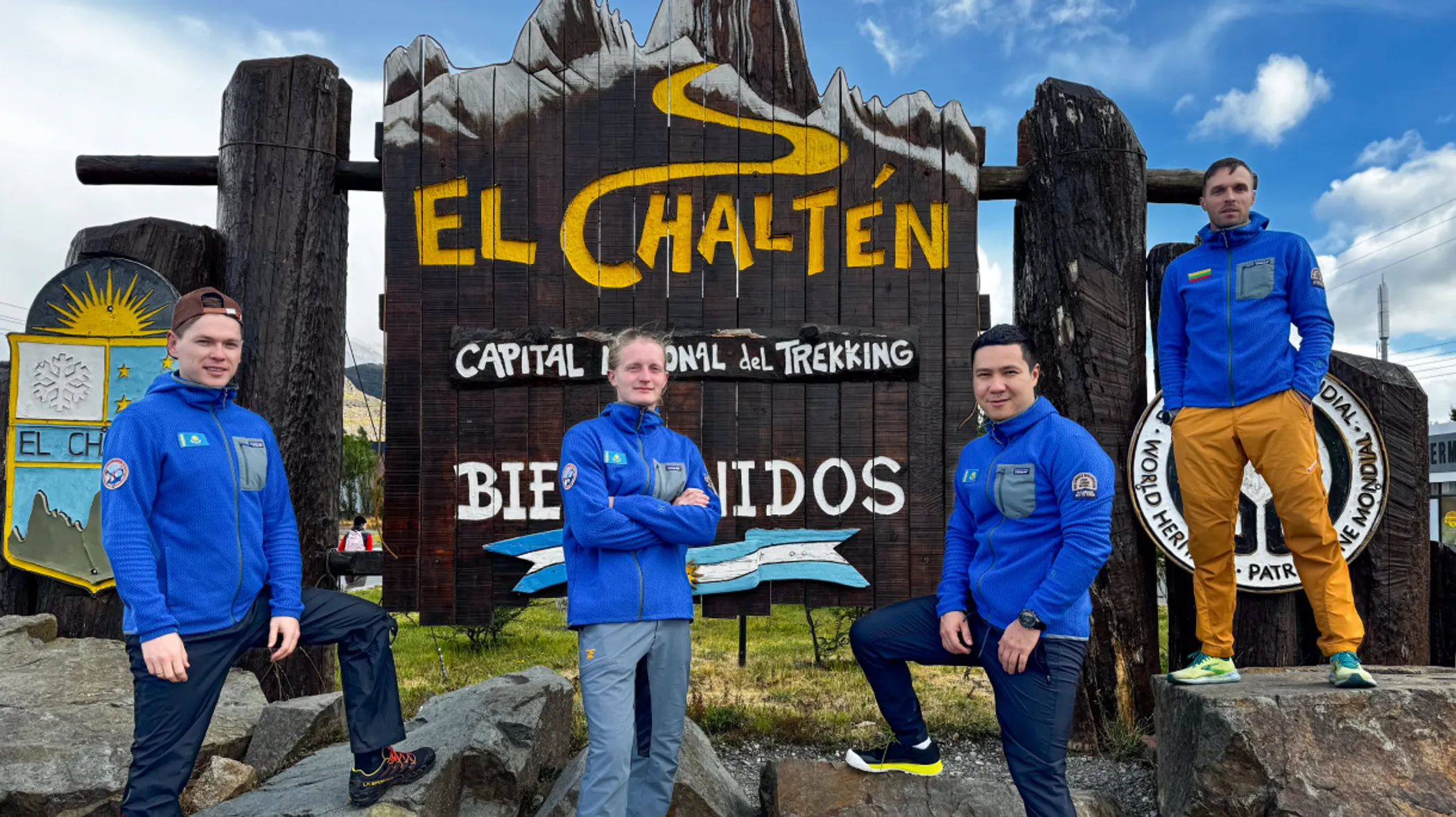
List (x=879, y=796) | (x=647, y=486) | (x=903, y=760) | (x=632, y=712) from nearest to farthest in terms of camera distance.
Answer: (x=632, y=712), (x=647, y=486), (x=903, y=760), (x=879, y=796)

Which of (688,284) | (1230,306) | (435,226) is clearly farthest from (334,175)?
(1230,306)

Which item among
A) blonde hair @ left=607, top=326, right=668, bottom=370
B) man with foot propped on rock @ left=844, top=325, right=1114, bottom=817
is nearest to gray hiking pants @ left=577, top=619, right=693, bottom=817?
man with foot propped on rock @ left=844, top=325, right=1114, bottom=817

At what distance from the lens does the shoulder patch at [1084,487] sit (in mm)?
2803

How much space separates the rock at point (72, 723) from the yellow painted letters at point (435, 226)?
235cm

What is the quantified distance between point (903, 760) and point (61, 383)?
4.55 m

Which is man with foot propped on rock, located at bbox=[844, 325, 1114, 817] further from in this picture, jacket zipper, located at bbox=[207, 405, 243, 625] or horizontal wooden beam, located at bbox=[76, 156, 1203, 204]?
horizontal wooden beam, located at bbox=[76, 156, 1203, 204]

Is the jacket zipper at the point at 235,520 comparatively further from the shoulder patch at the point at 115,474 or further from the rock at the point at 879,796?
the rock at the point at 879,796

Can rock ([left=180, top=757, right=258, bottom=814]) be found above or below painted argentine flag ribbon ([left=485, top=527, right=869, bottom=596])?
below

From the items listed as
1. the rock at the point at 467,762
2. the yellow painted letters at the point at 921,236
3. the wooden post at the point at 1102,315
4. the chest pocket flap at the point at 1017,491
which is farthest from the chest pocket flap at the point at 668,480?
the wooden post at the point at 1102,315

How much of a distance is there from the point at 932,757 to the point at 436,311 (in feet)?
10.5

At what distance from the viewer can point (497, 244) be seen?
4.71 m

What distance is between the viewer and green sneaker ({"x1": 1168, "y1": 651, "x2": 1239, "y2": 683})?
12.4ft

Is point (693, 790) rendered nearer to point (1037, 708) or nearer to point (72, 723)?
point (1037, 708)

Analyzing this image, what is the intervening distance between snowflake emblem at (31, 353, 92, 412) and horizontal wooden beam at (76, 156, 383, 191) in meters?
1.03
